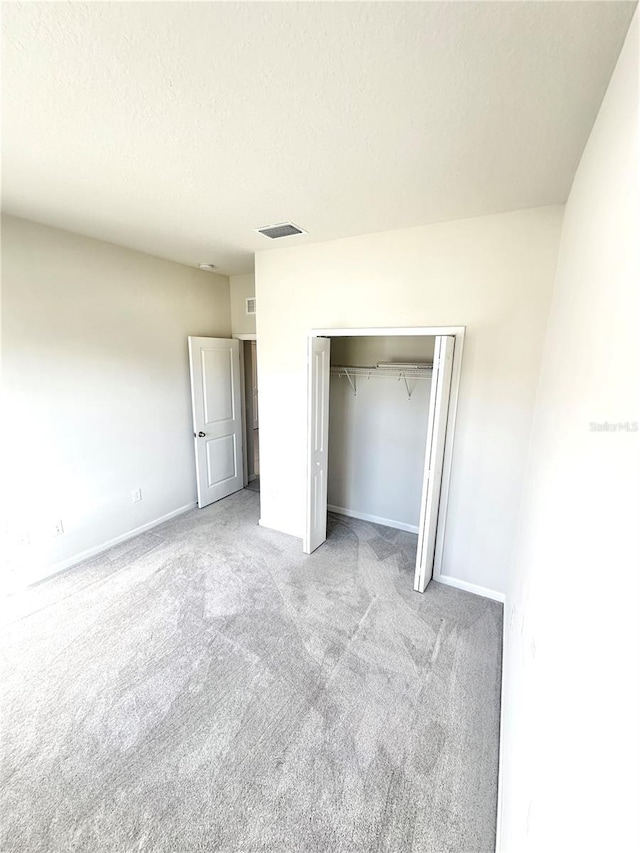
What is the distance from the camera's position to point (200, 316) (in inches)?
156

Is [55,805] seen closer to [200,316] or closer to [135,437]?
[135,437]

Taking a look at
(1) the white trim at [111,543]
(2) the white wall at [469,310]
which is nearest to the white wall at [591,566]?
(2) the white wall at [469,310]

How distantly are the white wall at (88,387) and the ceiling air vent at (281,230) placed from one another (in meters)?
1.43

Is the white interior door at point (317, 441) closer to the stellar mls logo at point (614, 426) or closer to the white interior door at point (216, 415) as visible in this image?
the white interior door at point (216, 415)

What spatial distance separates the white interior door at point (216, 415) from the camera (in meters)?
3.96

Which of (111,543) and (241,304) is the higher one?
(241,304)

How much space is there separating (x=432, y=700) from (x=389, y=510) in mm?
1986

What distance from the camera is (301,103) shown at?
51.8 inches

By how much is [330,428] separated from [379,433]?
1.91 feet

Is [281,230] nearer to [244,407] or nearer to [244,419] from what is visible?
[244,407]

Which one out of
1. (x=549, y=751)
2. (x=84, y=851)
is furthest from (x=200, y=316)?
(x=549, y=751)

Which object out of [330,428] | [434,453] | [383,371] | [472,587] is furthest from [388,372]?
[472,587]

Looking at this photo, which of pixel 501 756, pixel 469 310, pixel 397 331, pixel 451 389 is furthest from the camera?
pixel 397 331

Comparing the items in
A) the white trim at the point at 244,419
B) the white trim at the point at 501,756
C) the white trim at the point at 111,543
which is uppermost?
the white trim at the point at 244,419
